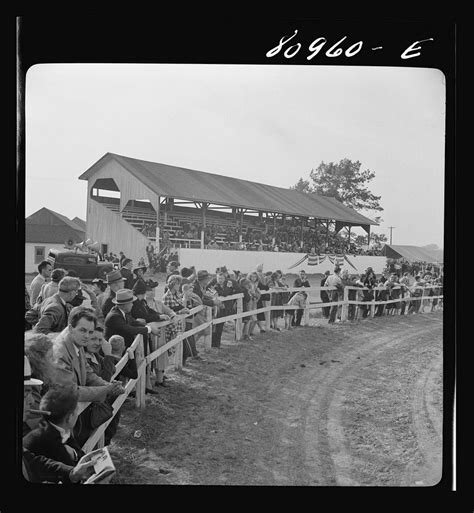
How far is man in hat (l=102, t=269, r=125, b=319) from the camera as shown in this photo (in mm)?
2631

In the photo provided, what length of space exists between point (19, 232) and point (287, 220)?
1534mm

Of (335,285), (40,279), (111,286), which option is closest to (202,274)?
(111,286)

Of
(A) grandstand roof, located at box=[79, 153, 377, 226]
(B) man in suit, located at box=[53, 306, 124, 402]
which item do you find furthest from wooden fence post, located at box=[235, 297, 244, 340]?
(B) man in suit, located at box=[53, 306, 124, 402]

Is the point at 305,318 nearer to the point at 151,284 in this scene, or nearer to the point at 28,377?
the point at 151,284

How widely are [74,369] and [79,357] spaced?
67 millimetres

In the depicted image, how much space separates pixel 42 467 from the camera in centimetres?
256

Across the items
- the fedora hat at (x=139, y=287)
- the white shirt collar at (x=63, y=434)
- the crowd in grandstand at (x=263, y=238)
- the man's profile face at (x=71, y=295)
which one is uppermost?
the crowd in grandstand at (x=263, y=238)

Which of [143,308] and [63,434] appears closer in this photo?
[63,434]

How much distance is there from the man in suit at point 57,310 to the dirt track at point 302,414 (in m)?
0.61

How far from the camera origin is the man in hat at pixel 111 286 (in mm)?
2631

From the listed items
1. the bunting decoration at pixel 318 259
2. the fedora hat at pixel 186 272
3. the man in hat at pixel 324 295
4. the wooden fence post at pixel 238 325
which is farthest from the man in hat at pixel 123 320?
the man in hat at pixel 324 295

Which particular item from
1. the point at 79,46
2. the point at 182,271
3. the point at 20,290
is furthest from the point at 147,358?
the point at 79,46

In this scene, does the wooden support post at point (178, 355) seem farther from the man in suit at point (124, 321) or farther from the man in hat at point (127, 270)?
the man in hat at point (127, 270)

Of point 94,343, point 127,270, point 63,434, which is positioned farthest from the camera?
point 127,270
